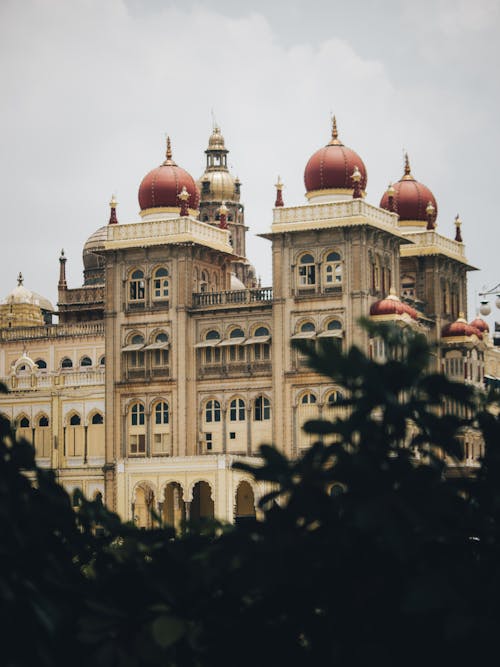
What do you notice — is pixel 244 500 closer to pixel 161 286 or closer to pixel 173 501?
pixel 173 501

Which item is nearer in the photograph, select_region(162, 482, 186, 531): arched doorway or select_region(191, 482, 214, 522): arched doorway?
select_region(162, 482, 186, 531): arched doorway

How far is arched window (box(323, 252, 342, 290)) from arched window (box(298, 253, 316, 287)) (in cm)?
71

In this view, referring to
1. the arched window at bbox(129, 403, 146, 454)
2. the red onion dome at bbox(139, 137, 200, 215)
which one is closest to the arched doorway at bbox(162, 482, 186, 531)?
the arched window at bbox(129, 403, 146, 454)

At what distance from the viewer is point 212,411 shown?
73625 mm

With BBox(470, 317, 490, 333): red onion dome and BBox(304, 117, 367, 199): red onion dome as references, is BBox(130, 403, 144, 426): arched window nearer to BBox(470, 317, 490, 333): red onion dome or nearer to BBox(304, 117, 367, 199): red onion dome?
BBox(304, 117, 367, 199): red onion dome

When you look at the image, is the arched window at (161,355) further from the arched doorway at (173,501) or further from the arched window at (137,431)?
the arched doorway at (173,501)

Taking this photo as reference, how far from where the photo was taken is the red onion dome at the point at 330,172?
72.6 meters

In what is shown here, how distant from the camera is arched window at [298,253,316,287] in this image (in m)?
71.8

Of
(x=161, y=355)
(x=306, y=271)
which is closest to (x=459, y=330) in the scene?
(x=306, y=271)

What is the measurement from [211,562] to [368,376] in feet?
6.64

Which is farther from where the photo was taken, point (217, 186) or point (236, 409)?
point (217, 186)

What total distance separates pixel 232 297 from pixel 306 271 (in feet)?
15.5

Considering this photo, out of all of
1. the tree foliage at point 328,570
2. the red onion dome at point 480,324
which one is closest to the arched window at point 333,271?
the red onion dome at point 480,324

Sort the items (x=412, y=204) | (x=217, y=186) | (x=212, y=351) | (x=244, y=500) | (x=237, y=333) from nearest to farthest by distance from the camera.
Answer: (x=244, y=500), (x=237, y=333), (x=212, y=351), (x=412, y=204), (x=217, y=186)
